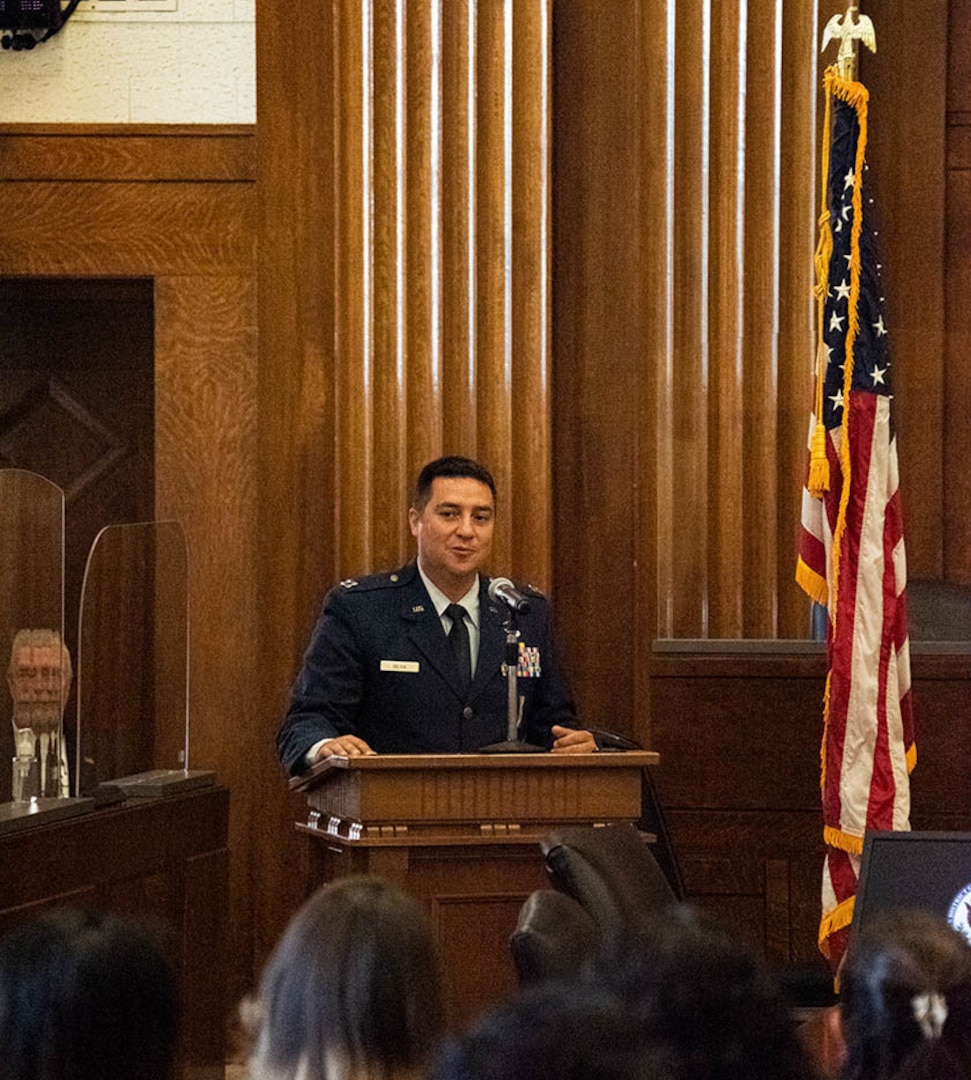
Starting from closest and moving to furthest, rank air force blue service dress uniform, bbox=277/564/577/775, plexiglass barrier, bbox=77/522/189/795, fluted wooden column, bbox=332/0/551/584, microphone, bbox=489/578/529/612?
plexiglass barrier, bbox=77/522/189/795 → microphone, bbox=489/578/529/612 → air force blue service dress uniform, bbox=277/564/577/775 → fluted wooden column, bbox=332/0/551/584

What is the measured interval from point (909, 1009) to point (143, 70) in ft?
15.3

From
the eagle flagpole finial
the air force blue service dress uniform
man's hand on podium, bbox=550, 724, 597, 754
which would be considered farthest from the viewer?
the eagle flagpole finial

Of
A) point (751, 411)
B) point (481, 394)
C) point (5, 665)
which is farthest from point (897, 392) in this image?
point (5, 665)

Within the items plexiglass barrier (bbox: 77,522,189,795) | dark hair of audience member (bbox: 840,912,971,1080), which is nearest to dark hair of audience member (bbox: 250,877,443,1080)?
dark hair of audience member (bbox: 840,912,971,1080)

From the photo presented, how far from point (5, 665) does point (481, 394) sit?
2.12 meters

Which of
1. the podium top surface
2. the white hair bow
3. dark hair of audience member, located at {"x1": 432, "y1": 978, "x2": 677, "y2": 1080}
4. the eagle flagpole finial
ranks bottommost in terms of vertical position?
the podium top surface

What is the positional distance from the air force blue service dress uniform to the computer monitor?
1.41m

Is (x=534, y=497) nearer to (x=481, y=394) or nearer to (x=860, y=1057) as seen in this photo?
(x=481, y=394)

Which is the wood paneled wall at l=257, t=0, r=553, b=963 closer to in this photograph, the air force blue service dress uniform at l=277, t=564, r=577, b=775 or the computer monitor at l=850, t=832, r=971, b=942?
the air force blue service dress uniform at l=277, t=564, r=577, b=775

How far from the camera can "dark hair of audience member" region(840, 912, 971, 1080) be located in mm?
1715

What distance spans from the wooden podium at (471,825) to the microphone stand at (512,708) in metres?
0.10

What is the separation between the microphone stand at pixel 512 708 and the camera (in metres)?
4.17

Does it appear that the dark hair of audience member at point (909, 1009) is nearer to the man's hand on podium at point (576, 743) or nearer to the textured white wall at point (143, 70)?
the man's hand on podium at point (576, 743)

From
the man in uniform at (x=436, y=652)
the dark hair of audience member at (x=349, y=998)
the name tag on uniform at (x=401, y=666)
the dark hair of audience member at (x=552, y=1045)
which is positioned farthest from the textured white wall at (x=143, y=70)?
the dark hair of audience member at (x=552, y=1045)
